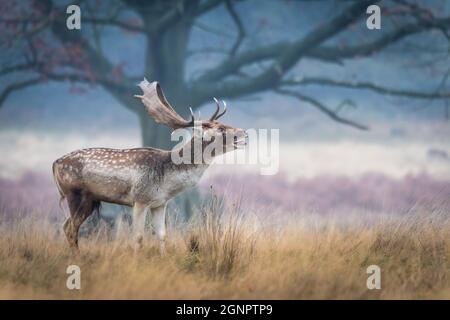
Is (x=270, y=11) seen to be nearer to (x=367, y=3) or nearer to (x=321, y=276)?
(x=367, y=3)

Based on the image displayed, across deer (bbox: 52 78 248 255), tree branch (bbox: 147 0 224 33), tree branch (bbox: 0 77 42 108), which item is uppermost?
tree branch (bbox: 147 0 224 33)

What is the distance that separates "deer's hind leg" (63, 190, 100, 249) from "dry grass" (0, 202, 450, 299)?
0.17 m

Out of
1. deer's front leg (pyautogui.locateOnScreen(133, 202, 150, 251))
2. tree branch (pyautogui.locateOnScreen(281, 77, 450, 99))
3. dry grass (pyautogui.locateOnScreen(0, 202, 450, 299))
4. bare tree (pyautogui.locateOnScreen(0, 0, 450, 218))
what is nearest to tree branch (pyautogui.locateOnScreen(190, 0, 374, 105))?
bare tree (pyautogui.locateOnScreen(0, 0, 450, 218))

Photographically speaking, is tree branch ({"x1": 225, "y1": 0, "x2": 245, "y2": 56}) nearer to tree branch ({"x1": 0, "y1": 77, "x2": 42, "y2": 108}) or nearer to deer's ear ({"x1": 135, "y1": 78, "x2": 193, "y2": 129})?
tree branch ({"x1": 0, "y1": 77, "x2": 42, "y2": 108})

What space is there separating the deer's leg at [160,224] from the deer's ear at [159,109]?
0.88 meters

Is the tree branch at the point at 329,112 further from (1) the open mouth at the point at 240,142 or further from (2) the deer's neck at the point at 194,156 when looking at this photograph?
(2) the deer's neck at the point at 194,156

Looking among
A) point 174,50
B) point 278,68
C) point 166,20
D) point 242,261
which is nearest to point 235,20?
point 278,68

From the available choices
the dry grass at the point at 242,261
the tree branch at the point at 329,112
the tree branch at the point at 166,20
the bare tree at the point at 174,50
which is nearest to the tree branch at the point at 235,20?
the bare tree at the point at 174,50

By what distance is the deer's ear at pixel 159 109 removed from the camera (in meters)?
8.29

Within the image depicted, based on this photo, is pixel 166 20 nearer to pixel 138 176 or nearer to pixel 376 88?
pixel 376 88

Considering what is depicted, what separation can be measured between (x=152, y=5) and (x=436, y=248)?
9149 millimetres

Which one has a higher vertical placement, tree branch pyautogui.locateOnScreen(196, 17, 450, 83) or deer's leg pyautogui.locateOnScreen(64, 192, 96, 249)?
tree branch pyautogui.locateOnScreen(196, 17, 450, 83)

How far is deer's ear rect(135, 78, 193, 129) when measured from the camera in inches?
326

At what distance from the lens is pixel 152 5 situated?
15758 mm
